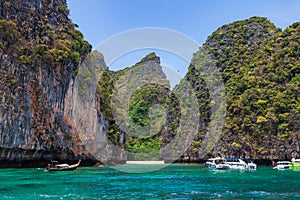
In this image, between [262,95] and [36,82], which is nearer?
[36,82]

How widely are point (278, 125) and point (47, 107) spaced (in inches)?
1312

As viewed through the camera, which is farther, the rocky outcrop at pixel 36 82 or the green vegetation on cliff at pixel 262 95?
the green vegetation on cliff at pixel 262 95

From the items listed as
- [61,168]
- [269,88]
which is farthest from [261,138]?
[61,168]

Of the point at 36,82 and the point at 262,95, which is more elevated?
the point at 262,95

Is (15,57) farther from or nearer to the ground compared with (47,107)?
farther from the ground

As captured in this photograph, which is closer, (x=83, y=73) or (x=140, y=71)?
(x=83, y=73)

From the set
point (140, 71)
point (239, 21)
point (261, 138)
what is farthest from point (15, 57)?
point (140, 71)

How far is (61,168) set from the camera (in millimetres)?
33969

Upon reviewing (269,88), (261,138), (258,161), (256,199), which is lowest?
(256,199)

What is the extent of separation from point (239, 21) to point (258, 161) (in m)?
40.8

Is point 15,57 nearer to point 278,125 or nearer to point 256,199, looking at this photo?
point 256,199

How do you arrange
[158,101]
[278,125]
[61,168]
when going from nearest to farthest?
[61,168] → [278,125] → [158,101]

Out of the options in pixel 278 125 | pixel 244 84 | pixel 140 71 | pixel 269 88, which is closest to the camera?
pixel 278 125

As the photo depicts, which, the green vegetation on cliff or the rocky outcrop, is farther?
the green vegetation on cliff
